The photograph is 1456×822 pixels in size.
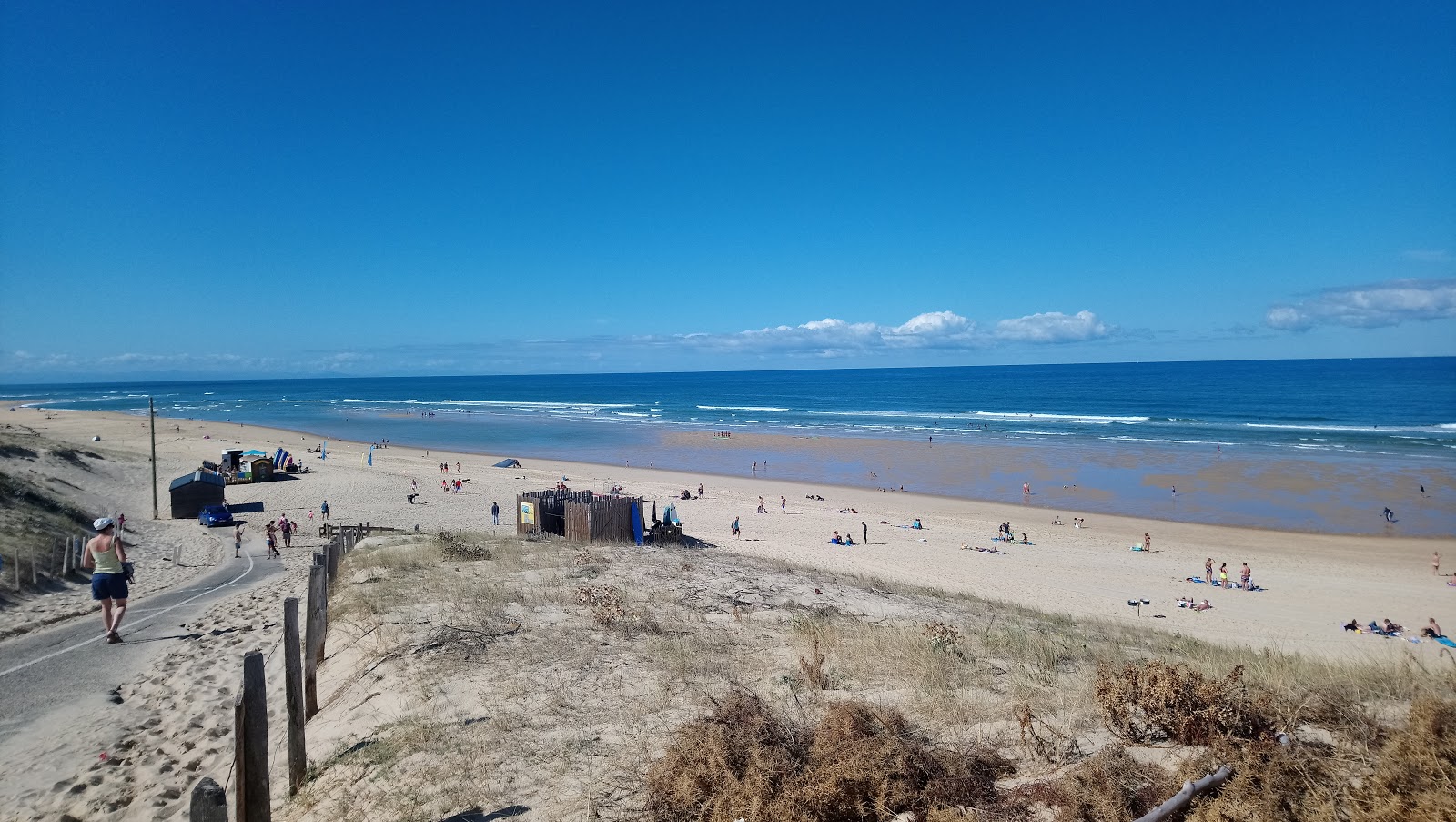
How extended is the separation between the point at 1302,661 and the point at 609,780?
7.77 metres

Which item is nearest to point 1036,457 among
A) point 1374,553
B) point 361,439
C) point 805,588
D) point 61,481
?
point 1374,553

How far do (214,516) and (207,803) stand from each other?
27.9 meters

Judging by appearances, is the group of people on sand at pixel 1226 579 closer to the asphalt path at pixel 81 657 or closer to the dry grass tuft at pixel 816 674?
the dry grass tuft at pixel 816 674

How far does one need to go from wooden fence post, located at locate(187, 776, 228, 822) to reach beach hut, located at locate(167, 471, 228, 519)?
29545 millimetres

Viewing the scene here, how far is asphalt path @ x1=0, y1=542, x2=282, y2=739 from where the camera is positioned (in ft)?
25.0

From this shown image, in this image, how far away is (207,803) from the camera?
3248 millimetres

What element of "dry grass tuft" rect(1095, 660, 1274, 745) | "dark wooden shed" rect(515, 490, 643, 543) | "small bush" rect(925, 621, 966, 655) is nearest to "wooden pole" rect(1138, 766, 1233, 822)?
"dry grass tuft" rect(1095, 660, 1274, 745)

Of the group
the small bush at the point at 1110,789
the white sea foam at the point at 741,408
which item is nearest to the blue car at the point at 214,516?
the small bush at the point at 1110,789

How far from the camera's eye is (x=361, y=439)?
64.8 metres

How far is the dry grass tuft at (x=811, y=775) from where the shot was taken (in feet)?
14.0

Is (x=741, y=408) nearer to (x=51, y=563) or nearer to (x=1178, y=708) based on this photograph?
(x=51, y=563)

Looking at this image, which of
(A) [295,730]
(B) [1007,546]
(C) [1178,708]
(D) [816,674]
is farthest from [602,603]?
(B) [1007,546]

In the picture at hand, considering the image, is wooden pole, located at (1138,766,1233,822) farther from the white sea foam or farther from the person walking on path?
the white sea foam

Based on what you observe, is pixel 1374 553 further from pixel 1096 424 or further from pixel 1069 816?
pixel 1096 424
